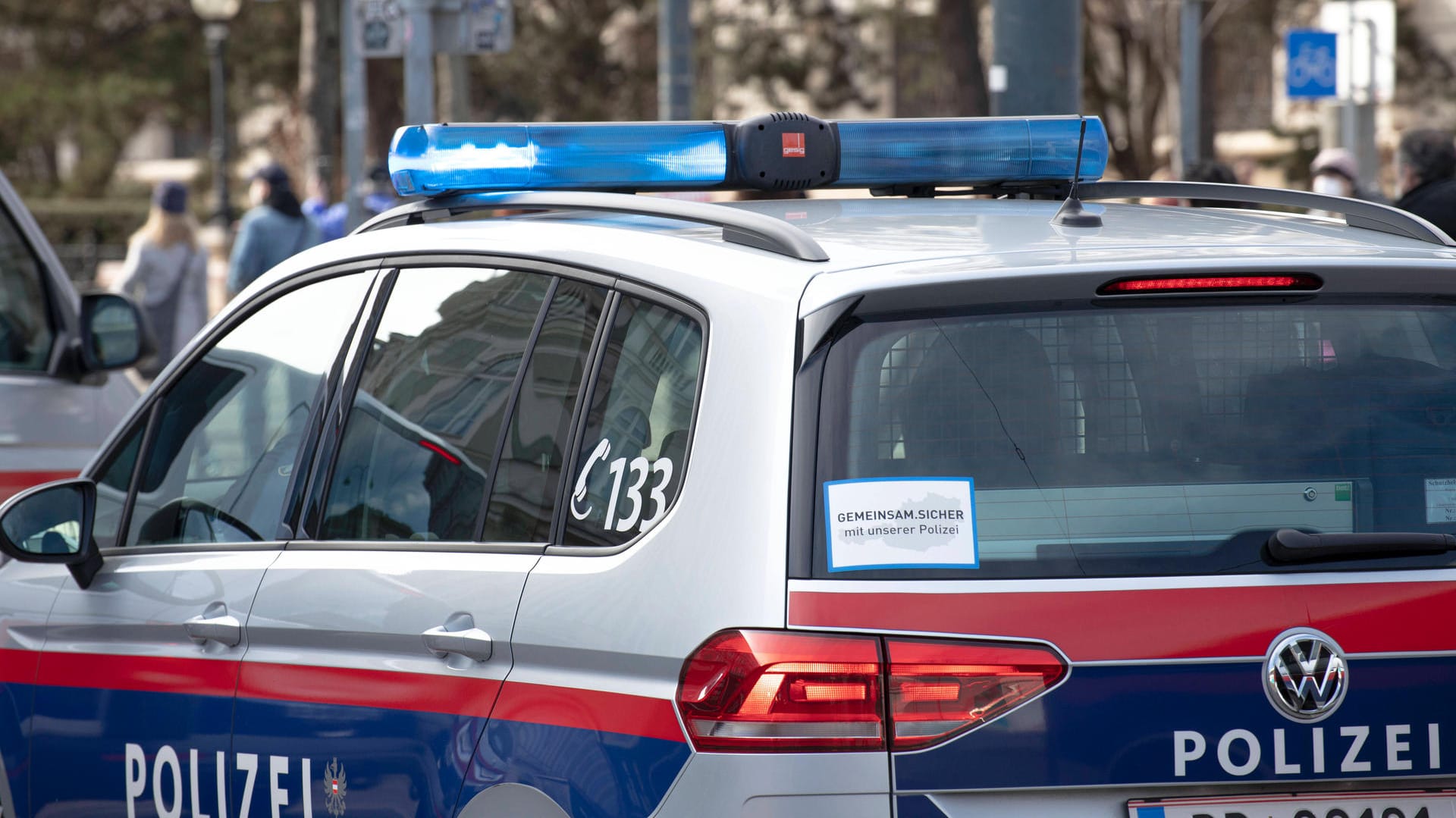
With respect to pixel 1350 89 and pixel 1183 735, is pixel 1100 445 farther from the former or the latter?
pixel 1350 89

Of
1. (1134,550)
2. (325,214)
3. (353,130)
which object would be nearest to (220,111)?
(325,214)

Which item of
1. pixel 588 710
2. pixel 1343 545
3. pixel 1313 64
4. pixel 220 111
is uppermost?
pixel 220 111

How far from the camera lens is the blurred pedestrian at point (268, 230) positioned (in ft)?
38.5

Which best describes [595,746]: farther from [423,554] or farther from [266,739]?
[266,739]

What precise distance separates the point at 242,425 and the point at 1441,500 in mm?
2105

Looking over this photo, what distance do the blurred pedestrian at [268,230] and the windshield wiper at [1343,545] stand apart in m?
9.73

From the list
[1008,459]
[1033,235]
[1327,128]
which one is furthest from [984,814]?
[1327,128]

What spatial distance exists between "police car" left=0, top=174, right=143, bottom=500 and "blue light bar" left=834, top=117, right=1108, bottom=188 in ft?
8.61

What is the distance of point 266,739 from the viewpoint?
3281 mm

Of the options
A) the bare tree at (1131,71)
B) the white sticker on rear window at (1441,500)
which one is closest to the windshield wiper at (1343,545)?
→ the white sticker on rear window at (1441,500)

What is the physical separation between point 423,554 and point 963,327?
0.97 metres

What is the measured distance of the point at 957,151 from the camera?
3752mm

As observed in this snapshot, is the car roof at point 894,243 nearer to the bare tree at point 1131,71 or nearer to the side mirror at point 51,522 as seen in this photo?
the side mirror at point 51,522

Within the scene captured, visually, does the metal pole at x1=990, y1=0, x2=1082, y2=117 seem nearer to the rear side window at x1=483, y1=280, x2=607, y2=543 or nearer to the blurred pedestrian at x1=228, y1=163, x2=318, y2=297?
the rear side window at x1=483, y1=280, x2=607, y2=543
